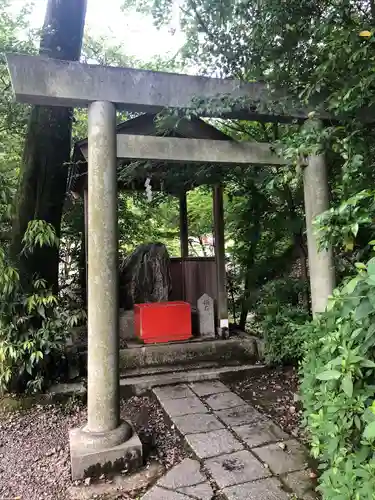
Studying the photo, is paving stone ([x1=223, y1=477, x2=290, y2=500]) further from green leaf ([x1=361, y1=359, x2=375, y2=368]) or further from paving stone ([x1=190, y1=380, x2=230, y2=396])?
paving stone ([x1=190, y1=380, x2=230, y2=396])

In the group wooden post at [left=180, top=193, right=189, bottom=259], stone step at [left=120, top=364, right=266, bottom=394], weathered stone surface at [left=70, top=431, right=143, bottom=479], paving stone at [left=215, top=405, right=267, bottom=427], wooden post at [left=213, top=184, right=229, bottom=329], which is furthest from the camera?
wooden post at [left=180, top=193, right=189, bottom=259]

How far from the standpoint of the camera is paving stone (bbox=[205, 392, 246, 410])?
403cm

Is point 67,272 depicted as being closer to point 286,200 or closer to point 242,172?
point 242,172

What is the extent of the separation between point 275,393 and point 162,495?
2.23 meters

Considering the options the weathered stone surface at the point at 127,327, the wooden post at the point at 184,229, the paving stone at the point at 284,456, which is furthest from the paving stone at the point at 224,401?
the wooden post at the point at 184,229

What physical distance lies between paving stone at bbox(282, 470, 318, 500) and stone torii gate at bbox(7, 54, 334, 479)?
1.08 meters

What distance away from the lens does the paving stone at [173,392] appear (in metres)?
4.33

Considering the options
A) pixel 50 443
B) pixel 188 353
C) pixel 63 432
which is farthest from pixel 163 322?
pixel 50 443

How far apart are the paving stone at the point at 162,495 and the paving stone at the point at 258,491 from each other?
11.2 inches

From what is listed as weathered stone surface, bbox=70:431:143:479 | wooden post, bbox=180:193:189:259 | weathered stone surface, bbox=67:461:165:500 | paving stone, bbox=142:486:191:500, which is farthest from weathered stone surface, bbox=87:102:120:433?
wooden post, bbox=180:193:189:259

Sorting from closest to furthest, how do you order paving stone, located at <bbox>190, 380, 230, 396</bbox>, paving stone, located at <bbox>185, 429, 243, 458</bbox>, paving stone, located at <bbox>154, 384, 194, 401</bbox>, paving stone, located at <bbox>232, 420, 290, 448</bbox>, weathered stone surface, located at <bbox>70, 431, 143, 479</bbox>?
weathered stone surface, located at <bbox>70, 431, 143, 479</bbox>, paving stone, located at <bbox>185, 429, 243, 458</bbox>, paving stone, located at <bbox>232, 420, 290, 448</bbox>, paving stone, located at <bbox>154, 384, 194, 401</bbox>, paving stone, located at <bbox>190, 380, 230, 396</bbox>

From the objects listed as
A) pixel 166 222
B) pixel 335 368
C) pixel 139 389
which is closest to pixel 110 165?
pixel 335 368

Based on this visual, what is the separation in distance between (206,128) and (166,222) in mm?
4485

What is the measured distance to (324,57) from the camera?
3.06 meters
